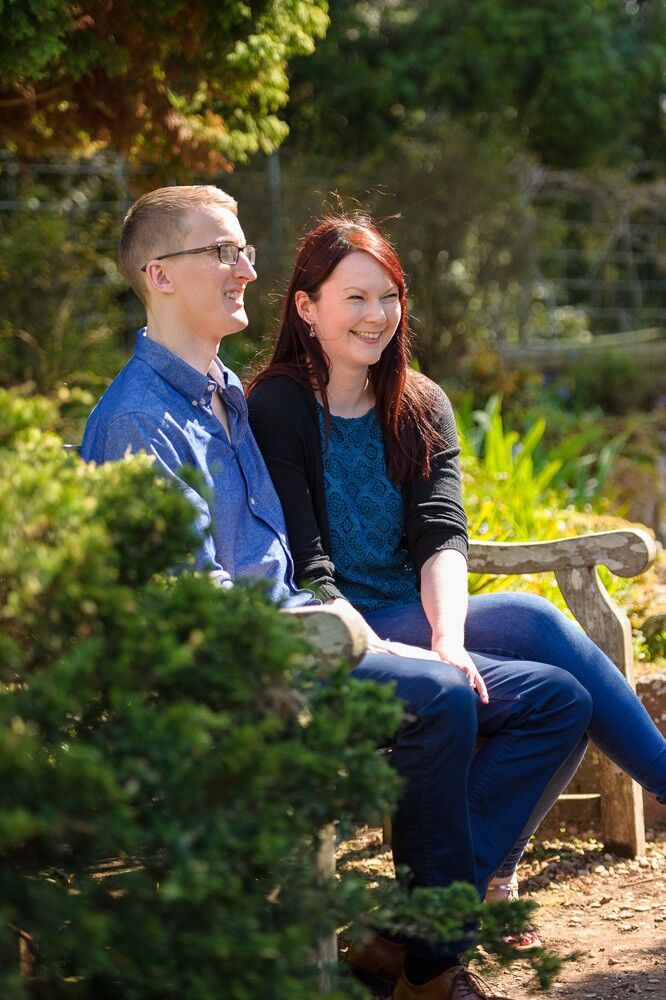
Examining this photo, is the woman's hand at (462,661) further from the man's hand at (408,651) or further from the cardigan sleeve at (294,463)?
the cardigan sleeve at (294,463)

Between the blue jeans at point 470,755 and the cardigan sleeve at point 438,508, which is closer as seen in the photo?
the blue jeans at point 470,755

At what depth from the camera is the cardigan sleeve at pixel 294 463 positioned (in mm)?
2777

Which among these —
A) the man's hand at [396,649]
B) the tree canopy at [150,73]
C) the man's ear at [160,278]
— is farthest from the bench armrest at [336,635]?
the tree canopy at [150,73]

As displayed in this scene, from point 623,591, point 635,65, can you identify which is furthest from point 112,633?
point 635,65

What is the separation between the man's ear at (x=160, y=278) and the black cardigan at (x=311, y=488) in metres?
0.39

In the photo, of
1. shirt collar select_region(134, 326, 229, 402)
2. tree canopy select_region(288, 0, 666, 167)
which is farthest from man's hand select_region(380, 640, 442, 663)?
tree canopy select_region(288, 0, 666, 167)

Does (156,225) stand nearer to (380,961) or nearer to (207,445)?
(207,445)

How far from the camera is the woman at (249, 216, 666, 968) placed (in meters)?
2.83

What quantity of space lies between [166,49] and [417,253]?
5.38 meters

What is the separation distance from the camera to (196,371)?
267cm

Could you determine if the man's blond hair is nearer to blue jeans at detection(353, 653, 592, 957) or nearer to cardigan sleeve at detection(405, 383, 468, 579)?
cardigan sleeve at detection(405, 383, 468, 579)

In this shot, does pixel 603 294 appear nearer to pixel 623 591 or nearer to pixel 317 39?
pixel 317 39

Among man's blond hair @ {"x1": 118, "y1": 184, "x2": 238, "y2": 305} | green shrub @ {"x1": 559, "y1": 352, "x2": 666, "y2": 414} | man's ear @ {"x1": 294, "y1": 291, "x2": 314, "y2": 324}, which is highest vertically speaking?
green shrub @ {"x1": 559, "y1": 352, "x2": 666, "y2": 414}

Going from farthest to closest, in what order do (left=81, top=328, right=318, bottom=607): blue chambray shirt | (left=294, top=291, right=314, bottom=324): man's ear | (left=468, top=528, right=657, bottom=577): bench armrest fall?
(left=468, top=528, right=657, bottom=577): bench armrest → (left=294, top=291, right=314, bottom=324): man's ear → (left=81, top=328, right=318, bottom=607): blue chambray shirt
